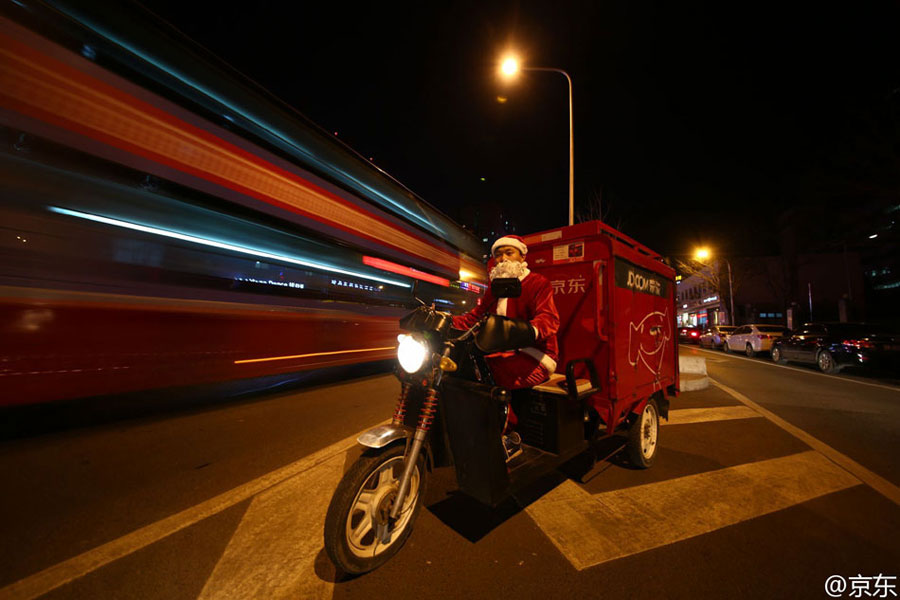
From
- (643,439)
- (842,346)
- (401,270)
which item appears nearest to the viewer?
(643,439)

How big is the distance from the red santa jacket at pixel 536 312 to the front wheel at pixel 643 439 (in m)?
1.47

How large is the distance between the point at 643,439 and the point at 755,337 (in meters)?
17.6

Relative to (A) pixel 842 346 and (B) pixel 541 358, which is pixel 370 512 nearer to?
(B) pixel 541 358

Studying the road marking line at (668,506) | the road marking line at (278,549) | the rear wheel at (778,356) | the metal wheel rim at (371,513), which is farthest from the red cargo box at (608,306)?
the rear wheel at (778,356)

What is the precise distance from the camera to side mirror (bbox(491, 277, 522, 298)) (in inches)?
75.7

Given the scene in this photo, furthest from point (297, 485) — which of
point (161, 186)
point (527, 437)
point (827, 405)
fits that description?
point (827, 405)

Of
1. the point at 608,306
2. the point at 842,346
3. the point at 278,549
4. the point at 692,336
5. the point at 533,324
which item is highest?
the point at 608,306

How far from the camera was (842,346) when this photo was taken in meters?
10.4

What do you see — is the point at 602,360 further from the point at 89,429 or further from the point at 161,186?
the point at 89,429

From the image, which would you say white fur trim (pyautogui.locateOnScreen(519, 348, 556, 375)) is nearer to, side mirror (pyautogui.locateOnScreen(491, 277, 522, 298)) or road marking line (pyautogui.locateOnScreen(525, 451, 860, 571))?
side mirror (pyautogui.locateOnScreen(491, 277, 522, 298))

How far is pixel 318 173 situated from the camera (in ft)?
19.6

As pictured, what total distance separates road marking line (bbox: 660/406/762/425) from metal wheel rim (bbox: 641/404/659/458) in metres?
1.56

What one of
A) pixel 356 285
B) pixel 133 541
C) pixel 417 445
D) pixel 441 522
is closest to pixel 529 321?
pixel 417 445

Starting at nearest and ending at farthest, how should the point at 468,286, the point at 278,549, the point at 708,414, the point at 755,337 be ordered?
the point at 278,549, the point at 708,414, the point at 468,286, the point at 755,337
